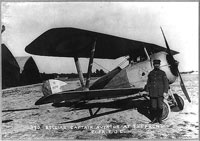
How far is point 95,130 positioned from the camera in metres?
4.41

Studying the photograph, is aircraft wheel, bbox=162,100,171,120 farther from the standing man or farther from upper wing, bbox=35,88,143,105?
upper wing, bbox=35,88,143,105

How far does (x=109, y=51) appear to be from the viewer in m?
5.56

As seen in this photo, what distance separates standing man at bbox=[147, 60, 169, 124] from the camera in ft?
13.3

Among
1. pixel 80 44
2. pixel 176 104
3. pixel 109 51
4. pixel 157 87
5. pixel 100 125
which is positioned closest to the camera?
pixel 157 87

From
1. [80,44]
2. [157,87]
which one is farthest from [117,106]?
[80,44]

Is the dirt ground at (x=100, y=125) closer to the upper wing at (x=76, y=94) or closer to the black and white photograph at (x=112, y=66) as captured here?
the black and white photograph at (x=112, y=66)

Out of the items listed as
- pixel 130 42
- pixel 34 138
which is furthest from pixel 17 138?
pixel 130 42

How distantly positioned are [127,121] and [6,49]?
3.79m

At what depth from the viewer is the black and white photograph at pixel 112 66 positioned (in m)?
4.23

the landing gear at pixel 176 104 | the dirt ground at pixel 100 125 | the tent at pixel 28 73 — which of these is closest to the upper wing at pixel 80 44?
the landing gear at pixel 176 104

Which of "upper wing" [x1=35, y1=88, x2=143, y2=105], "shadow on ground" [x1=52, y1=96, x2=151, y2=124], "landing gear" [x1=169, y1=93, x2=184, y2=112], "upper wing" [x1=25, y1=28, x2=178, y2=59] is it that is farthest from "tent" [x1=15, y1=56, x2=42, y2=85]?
"landing gear" [x1=169, y1=93, x2=184, y2=112]

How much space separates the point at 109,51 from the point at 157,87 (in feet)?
6.54

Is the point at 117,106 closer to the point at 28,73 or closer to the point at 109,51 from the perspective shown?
the point at 109,51

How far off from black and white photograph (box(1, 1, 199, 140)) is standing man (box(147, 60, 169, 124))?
0.8 inches
